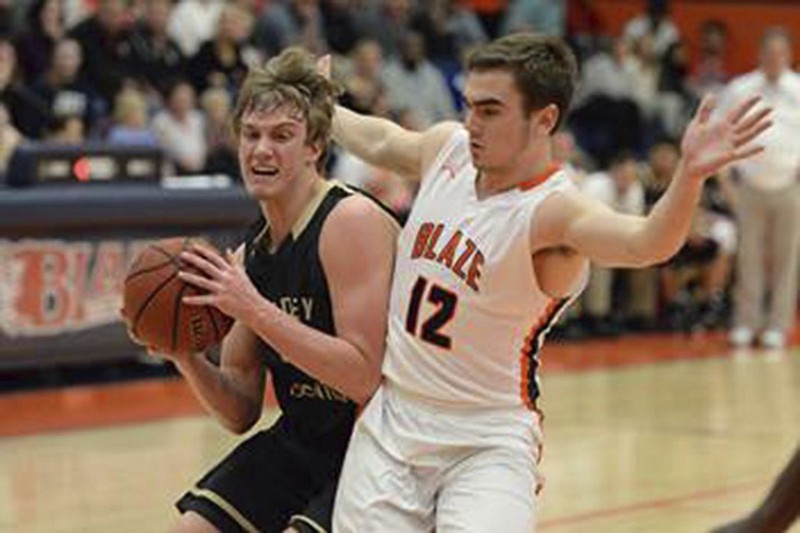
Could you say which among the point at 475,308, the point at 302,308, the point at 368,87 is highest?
the point at 475,308

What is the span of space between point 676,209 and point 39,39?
11.0m

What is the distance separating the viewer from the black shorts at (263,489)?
17.0ft

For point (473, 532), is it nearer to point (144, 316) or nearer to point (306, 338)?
point (306, 338)

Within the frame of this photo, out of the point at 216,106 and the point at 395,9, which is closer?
the point at 216,106

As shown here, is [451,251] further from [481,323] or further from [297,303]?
[297,303]

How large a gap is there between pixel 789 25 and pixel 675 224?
696 inches

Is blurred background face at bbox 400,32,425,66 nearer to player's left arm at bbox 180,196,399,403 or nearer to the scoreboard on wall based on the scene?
the scoreboard on wall

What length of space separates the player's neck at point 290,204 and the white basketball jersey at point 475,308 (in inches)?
15.1

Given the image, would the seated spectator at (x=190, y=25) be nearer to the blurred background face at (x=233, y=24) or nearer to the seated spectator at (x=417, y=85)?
the blurred background face at (x=233, y=24)

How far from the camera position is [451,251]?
497 centimetres

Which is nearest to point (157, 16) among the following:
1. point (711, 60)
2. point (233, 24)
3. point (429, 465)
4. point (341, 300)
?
point (233, 24)

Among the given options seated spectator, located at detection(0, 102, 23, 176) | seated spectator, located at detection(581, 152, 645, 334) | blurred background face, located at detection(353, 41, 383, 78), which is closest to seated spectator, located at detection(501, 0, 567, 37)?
blurred background face, located at detection(353, 41, 383, 78)

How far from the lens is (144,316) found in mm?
5000

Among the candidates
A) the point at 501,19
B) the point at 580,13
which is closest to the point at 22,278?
the point at 501,19
